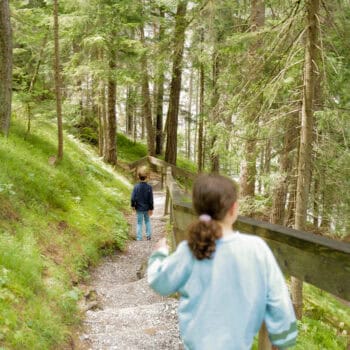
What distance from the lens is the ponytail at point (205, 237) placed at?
85.4 inches

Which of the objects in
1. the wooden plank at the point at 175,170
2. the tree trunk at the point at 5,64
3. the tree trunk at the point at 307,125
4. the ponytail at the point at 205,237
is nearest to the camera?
the ponytail at the point at 205,237

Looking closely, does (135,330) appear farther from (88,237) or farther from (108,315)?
(88,237)

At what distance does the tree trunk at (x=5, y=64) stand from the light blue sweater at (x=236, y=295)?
28.9ft

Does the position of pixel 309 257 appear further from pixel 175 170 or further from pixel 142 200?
pixel 175 170

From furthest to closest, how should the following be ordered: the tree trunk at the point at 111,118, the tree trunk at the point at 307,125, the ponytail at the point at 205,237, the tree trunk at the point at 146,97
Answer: the tree trunk at the point at 146,97, the tree trunk at the point at 111,118, the tree trunk at the point at 307,125, the ponytail at the point at 205,237

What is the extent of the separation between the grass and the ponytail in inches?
107

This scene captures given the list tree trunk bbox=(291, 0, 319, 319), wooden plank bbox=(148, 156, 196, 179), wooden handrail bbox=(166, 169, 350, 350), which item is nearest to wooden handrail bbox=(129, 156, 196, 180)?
wooden plank bbox=(148, 156, 196, 179)

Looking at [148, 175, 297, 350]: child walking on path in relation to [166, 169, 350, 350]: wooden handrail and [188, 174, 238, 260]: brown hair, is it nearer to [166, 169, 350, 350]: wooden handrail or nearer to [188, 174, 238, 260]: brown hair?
[188, 174, 238, 260]: brown hair

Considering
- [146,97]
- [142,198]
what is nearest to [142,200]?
[142,198]

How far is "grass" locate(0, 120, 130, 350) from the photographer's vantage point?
469 centimetres

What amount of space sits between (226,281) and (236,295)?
0.09 metres

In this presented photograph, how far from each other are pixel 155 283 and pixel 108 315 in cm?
363

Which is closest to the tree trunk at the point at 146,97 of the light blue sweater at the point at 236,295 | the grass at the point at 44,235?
the grass at the point at 44,235

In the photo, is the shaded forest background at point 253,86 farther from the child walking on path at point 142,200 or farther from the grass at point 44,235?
the child walking on path at point 142,200
